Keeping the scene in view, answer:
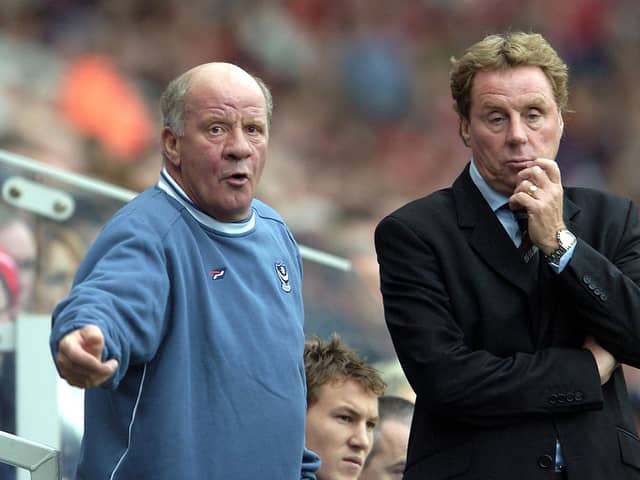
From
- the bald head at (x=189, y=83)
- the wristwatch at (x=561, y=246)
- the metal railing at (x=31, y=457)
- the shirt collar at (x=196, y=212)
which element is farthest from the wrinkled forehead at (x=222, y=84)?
the metal railing at (x=31, y=457)

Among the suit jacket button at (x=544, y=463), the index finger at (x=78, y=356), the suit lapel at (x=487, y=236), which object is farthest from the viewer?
the suit lapel at (x=487, y=236)

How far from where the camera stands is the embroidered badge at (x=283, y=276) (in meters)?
2.82

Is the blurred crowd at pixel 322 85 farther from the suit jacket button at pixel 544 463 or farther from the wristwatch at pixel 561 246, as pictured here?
the suit jacket button at pixel 544 463

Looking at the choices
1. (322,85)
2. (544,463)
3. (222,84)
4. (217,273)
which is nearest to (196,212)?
(217,273)

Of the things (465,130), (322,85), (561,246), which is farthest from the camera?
(322,85)

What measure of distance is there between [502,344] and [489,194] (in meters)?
0.35

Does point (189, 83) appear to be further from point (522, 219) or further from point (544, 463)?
point (544, 463)

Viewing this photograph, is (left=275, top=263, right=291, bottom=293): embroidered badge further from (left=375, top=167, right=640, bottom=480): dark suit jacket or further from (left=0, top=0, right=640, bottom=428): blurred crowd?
(left=0, top=0, right=640, bottom=428): blurred crowd

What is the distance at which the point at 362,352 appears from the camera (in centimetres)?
494

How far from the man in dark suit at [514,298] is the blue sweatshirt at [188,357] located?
1.01 feet

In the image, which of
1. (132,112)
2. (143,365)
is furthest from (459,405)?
(132,112)

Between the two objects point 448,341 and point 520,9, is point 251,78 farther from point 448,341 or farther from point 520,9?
point 520,9

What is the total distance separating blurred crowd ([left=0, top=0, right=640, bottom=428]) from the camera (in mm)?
6842

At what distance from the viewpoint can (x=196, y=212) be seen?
274 centimetres
